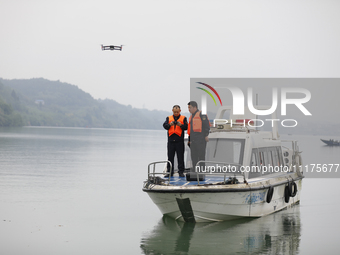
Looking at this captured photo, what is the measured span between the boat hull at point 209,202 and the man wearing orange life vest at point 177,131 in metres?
1.37

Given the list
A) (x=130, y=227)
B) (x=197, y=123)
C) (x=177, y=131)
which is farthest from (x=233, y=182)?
(x=130, y=227)

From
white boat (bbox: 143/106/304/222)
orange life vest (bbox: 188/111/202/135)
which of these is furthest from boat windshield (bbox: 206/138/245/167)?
orange life vest (bbox: 188/111/202/135)

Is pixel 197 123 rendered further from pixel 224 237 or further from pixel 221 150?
pixel 224 237

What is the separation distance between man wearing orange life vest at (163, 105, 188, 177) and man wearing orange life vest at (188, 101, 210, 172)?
217mm

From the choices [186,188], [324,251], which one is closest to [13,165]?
[186,188]

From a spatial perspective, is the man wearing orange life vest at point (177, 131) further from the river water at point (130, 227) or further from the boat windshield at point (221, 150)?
the river water at point (130, 227)

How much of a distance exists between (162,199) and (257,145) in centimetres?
336

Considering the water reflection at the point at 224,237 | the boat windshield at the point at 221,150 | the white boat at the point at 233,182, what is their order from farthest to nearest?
the boat windshield at the point at 221,150 < the white boat at the point at 233,182 < the water reflection at the point at 224,237

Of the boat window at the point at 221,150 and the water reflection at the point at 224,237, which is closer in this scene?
the water reflection at the point at 224,237

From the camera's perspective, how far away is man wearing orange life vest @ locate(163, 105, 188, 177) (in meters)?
12.8

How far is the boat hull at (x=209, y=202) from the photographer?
37.8 ft

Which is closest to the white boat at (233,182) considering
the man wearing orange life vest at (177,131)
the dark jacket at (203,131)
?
the man wearing orange life vest at (177,131)

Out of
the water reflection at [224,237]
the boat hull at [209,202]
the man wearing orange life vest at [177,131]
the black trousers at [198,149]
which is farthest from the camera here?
the black trousers at [198,149]

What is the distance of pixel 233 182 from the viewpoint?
11891 mm
